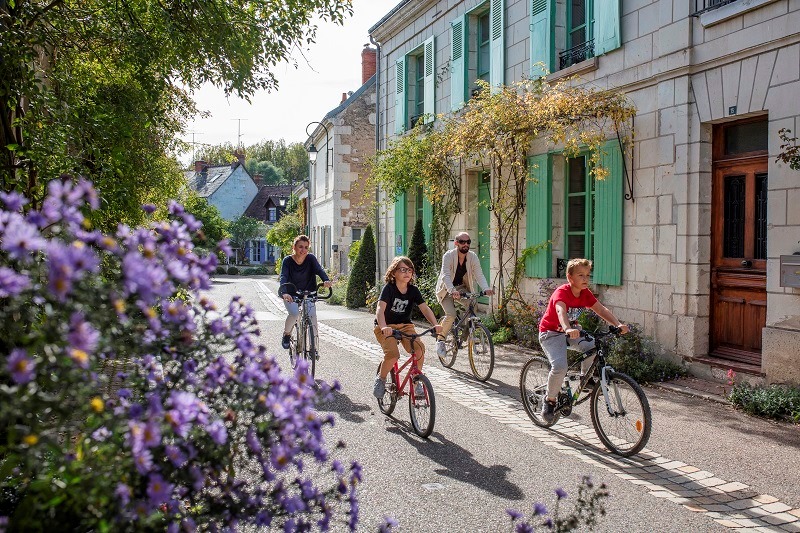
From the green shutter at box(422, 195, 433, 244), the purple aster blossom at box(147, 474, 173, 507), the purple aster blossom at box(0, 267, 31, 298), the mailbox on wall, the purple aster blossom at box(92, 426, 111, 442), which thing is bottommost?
the purple aster blossom at box(147, 474, 173, 507)

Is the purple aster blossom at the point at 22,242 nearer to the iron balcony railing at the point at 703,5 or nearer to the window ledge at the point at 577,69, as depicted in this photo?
the iron balcony railing at the point at 703,5

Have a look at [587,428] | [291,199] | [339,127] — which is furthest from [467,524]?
[291,199]

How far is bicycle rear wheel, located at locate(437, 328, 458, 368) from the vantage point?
988 cm

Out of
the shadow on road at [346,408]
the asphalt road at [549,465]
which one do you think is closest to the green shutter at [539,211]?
the asphalt road at [549,465]

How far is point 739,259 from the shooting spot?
900cm

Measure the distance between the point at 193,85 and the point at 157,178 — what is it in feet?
16.0

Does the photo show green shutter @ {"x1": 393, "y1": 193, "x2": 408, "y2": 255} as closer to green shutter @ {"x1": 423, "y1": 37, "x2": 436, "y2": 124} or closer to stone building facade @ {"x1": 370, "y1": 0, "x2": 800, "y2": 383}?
green shutter @ {"x1": 423, "y1": 37, "x2": 436, "y2": 124}

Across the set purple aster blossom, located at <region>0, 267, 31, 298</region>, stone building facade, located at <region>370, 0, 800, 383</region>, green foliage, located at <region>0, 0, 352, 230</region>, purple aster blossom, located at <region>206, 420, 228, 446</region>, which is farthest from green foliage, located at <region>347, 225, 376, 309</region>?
purple aster blossom, located at <region>0, 267, 31, 298</region>

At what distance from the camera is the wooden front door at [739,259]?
870 cm

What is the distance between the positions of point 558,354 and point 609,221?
473cm

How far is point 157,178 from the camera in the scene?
12938 mm

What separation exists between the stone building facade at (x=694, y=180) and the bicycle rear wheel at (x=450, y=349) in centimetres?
A: 250

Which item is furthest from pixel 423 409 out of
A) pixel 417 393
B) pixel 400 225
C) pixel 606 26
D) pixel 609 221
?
pixel 400 225

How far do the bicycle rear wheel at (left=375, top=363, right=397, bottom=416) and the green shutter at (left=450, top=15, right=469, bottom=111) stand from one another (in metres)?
9.14
